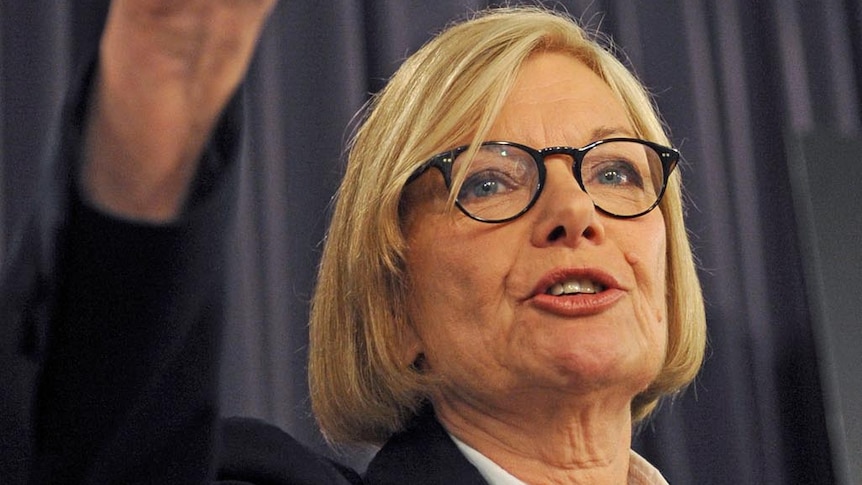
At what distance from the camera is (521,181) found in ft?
3.30

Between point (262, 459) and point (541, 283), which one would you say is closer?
point (262, 459)

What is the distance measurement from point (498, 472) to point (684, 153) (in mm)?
1027

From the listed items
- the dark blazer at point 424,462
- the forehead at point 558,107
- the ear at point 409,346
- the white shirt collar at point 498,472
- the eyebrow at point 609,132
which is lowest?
the white shirt collar at point 498,472

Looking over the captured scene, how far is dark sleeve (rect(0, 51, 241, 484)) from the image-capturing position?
0.42m

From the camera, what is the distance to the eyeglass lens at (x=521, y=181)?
1005 millimetres

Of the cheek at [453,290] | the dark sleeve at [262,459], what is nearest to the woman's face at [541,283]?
the cheek at [453,290]

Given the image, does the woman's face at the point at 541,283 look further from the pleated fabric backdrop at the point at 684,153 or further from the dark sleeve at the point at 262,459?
the pleated fabric backdrop at the point at 684,153

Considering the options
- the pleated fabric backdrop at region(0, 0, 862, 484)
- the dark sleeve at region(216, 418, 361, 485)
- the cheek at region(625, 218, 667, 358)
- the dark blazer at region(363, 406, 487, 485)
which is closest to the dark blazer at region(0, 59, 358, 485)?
the dark sleeve at region(216, 418, 361, 485)

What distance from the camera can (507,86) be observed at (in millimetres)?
1052

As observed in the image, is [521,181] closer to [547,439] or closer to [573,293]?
[573,293]

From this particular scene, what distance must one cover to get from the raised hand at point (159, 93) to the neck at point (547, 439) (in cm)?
63

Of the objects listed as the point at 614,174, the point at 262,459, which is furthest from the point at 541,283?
the point at 262,459

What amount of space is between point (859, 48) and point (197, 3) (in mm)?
1891

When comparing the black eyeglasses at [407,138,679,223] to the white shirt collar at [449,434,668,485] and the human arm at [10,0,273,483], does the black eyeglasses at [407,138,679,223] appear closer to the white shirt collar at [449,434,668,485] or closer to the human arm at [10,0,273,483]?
the white shirt collar at [449,434,668,485]
